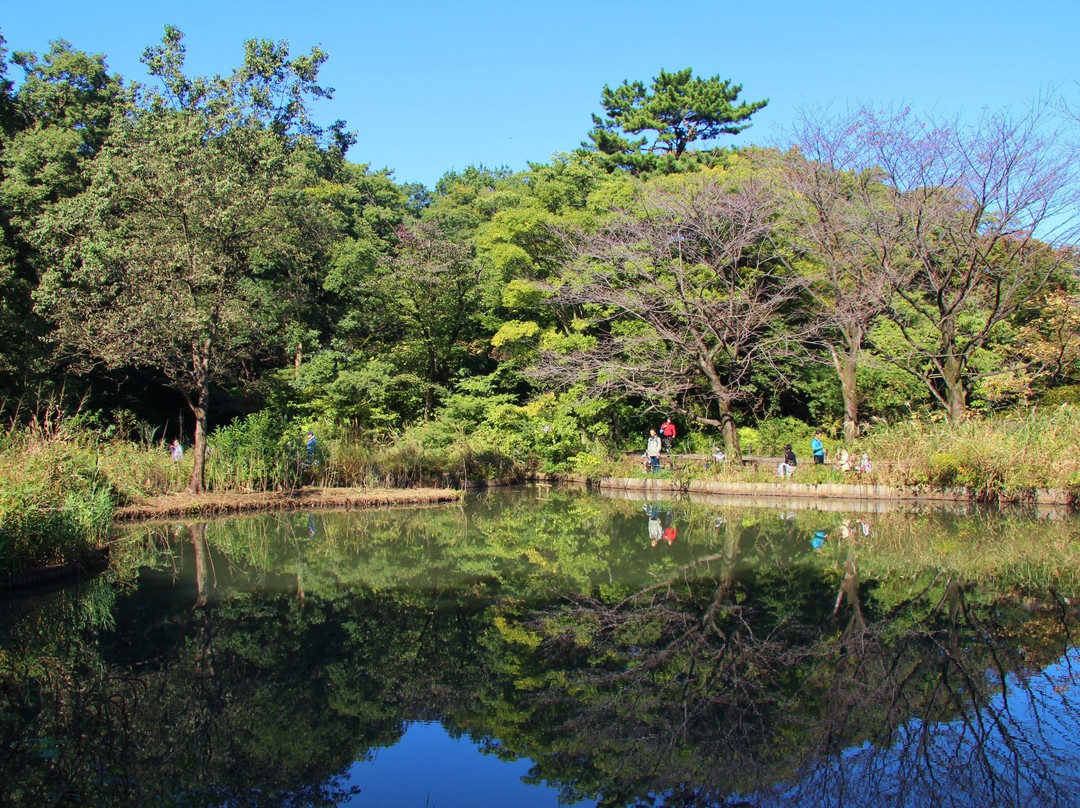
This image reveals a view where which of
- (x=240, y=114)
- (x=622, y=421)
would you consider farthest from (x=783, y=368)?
(x=240, y=114)

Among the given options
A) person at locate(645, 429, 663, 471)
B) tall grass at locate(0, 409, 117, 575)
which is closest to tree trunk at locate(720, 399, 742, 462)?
person at locate(645, 429, 663, 471)

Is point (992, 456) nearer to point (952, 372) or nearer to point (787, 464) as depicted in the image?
point (952, 372)

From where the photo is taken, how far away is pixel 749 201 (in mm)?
20094

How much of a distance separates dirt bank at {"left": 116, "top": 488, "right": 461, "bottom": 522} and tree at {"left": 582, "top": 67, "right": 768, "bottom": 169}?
16.8 m

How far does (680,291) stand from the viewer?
20969mm

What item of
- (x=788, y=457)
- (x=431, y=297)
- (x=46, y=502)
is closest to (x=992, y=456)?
(x=788, y=457)

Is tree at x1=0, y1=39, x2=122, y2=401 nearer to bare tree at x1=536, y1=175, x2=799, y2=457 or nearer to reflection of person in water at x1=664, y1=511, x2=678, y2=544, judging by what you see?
bare tree at x1=536, y1=175, x2=799, y2=457

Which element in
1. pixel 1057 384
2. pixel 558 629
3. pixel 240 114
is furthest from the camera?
pixel 1057 384

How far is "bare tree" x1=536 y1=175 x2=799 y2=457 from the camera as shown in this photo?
2039 cm

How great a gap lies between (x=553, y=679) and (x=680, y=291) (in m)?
15.8

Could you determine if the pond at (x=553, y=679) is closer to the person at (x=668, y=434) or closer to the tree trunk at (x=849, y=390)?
the tree trunk at (x=849, y=390)

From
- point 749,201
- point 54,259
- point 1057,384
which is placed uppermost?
point 749,201

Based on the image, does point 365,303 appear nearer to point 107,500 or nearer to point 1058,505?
point 107,500

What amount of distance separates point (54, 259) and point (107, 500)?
A: 10.1 m
